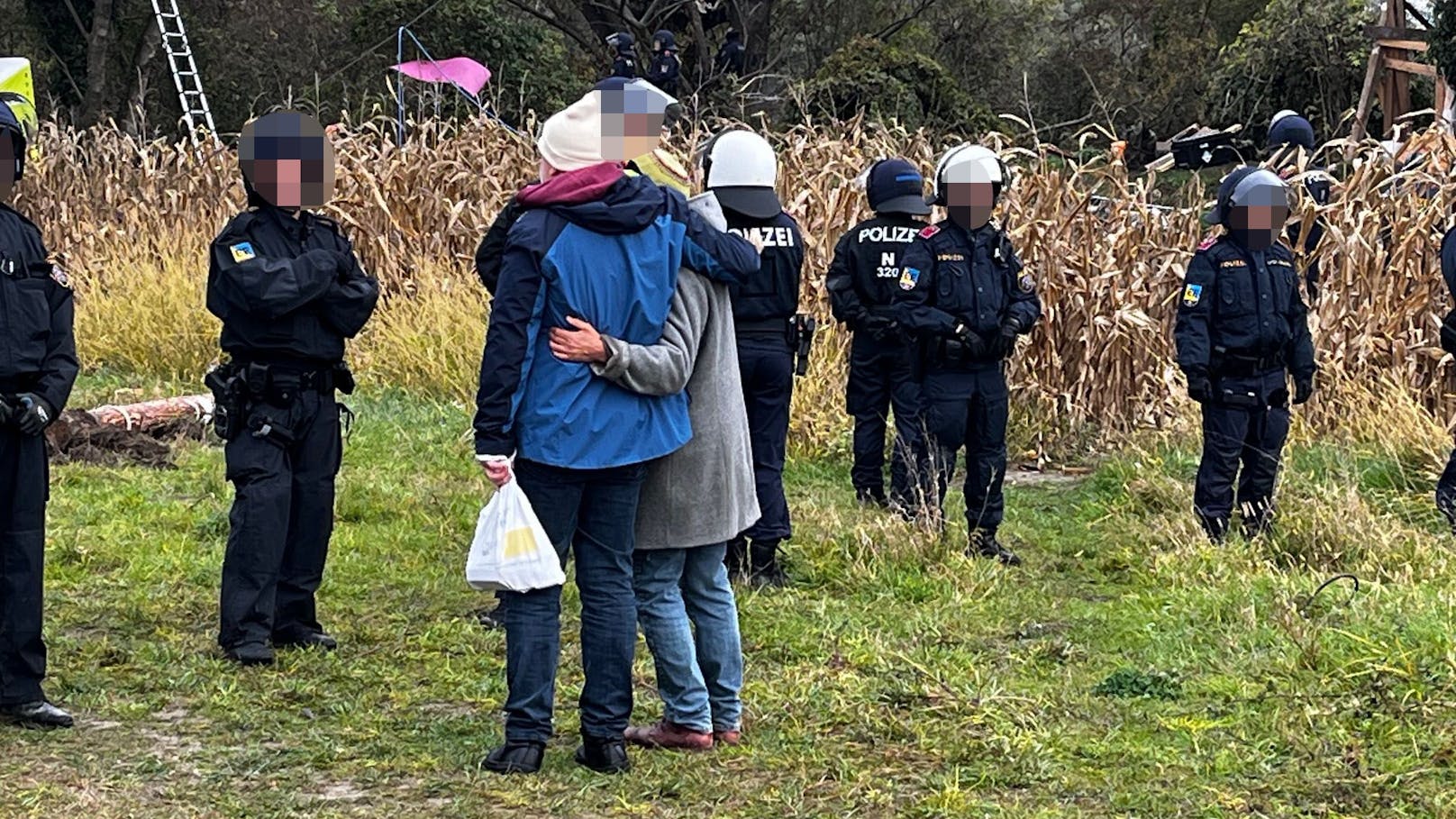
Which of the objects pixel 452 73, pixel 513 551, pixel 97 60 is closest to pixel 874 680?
pixel 513 551

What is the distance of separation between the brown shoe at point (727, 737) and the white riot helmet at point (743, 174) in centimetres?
239

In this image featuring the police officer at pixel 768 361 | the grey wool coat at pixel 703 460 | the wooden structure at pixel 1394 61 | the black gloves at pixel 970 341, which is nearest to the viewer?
the grey wool coat at pixel 703 460

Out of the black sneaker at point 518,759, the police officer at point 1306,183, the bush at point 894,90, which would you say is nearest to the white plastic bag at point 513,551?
the black sneaker at point 518,759

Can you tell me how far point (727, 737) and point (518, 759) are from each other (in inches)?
25.6

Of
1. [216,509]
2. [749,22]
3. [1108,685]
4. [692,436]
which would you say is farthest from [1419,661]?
[749,22]

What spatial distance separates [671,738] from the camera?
5.11 m

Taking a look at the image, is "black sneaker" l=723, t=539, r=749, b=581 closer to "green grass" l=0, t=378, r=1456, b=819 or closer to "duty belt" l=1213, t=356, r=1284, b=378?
"green grass" l=0, t=378, r=1456, b=819

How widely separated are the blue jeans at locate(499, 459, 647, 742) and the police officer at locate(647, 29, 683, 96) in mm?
19084

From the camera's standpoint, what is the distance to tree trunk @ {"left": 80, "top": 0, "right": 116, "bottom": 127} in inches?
1165

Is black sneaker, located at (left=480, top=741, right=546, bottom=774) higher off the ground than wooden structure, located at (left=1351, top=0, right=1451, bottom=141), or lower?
lower

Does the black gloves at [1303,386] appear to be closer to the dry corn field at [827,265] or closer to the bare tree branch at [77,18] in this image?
the dry corn field at [827,265]

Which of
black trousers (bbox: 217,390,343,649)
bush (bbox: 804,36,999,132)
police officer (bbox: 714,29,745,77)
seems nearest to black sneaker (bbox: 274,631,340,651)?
black trousers (bbox: 217,390,343,649)

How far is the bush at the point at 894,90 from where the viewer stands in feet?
72.2

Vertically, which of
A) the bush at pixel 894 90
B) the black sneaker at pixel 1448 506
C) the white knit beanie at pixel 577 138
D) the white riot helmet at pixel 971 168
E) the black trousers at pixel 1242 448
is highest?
the bush at pixel 894 90
